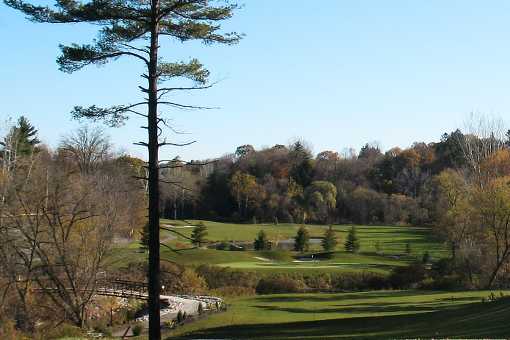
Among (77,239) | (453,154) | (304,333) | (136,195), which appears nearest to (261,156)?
(453,154)

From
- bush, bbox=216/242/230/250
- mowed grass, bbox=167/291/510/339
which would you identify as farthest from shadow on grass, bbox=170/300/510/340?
bush, bbox=216/242/230/250

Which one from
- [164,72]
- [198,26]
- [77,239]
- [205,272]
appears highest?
[198,26]

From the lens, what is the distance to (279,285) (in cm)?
4528

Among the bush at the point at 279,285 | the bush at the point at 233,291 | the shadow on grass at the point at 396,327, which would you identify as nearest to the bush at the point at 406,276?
the bush at the point at 279,285

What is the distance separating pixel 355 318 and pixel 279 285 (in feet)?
65.7

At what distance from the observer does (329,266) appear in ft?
168

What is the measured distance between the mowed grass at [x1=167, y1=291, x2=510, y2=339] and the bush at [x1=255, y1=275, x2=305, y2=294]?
15.1 feet

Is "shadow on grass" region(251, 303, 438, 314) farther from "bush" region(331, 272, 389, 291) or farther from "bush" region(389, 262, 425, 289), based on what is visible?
"bush" region(389, 262, 425, 289)

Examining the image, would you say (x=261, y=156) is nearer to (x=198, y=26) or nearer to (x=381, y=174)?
(x=381, y=174)

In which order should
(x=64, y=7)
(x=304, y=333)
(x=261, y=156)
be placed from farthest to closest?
1. (x=261, y=156)
2. (x=304, y=333)
3. (x=64, y=7)

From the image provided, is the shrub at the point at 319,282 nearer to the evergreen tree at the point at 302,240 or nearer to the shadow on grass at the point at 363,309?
the shadow on grass at the point at 363,309

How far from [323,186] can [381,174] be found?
13.4 m

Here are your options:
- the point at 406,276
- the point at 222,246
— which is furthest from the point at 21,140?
the point at 406,276

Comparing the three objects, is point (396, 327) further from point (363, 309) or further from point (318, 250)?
point (318, 250)
